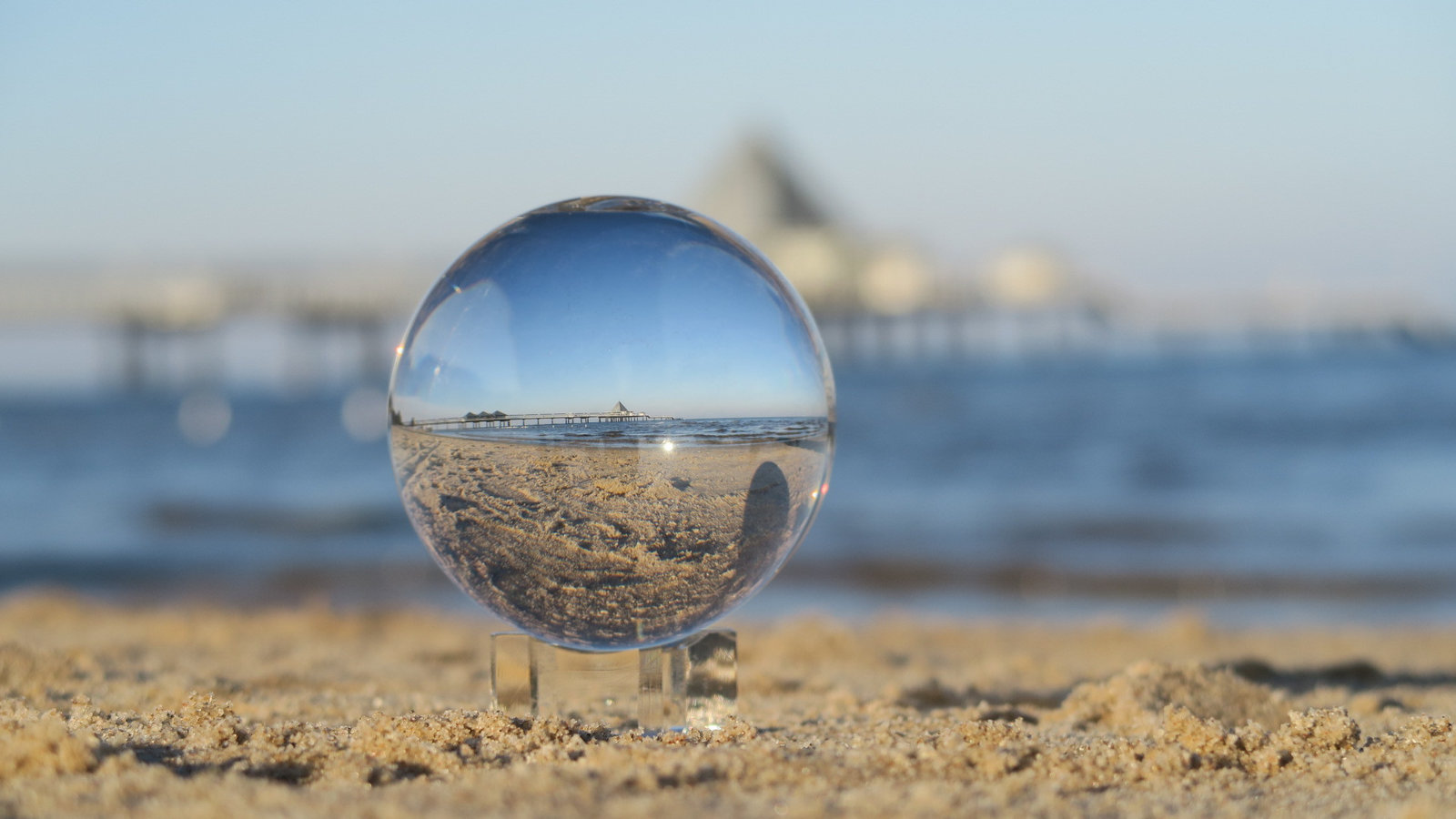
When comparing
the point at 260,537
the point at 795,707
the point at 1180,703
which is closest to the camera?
the point at 1180,703

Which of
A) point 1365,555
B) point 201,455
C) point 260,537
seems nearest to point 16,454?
point 201,455

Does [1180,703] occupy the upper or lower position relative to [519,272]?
lower

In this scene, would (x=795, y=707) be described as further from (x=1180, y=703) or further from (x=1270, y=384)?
(x=1270, y=384)

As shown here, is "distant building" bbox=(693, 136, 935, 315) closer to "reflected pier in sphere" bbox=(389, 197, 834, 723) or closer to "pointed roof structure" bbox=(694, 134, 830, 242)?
"pointed roof structure" bbox=(694, 134, 830, 242)

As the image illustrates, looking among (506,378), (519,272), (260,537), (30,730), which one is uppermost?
(519,272)

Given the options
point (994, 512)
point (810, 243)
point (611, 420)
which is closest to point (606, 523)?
point (611, 420)

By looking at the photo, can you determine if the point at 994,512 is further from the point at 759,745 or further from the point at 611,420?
the point at 611,420

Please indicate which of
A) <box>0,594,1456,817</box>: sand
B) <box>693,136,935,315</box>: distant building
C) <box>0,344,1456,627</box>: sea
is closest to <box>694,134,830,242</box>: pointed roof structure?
<box>693,136,935,315</box>: distant building
